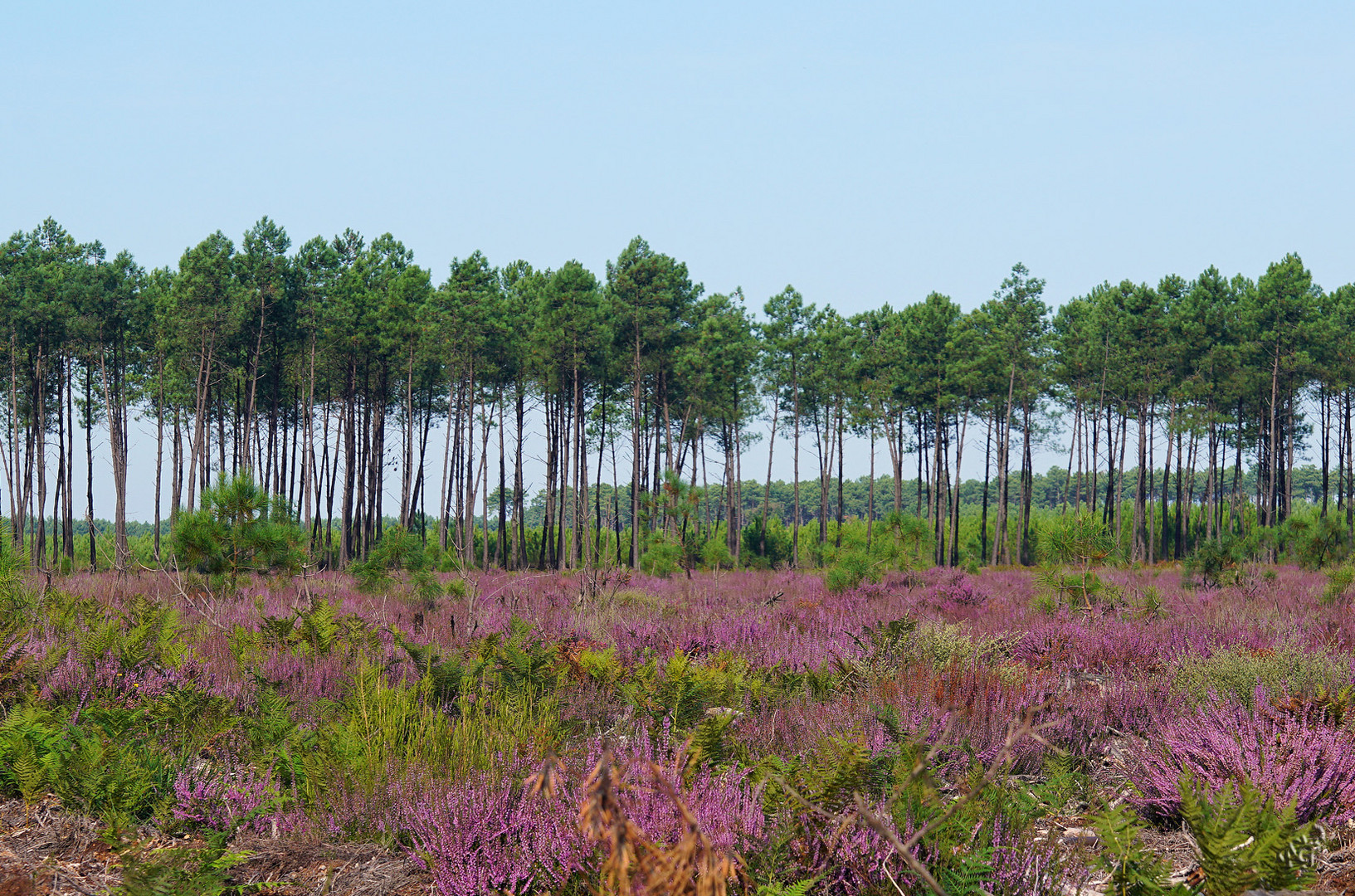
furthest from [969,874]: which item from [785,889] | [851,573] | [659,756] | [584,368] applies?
[584,368]

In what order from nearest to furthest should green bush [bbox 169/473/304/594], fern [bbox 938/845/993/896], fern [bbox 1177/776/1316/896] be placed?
fern [bbox 1177/776/1316/896] < fern [bbox 938/845/993/896] < green bush [bbox 169/473/304/594]

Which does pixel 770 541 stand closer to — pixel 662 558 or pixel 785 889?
pixel 662 558

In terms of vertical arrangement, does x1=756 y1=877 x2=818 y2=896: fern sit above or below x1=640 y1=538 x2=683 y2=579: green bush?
above

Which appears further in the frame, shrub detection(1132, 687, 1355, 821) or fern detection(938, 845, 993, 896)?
shrub detection(1132, 687, 1355, 821)

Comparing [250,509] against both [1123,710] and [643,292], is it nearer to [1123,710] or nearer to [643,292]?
[1123,710]

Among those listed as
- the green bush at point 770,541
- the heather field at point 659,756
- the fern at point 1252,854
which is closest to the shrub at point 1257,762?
Answer: the heather field at point 659,756

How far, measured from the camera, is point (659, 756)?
13.9ft

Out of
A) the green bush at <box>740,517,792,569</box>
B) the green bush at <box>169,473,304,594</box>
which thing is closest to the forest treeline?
the green bush at <box>740,517,792,569</box>

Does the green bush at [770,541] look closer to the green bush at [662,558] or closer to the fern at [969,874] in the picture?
the green bush at [662,558]

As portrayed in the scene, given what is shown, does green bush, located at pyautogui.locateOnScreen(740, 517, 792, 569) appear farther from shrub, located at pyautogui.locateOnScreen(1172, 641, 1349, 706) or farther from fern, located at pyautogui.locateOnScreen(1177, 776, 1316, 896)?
fern, located at pyautogui.locateOnScreen(1177, 776, 1316, 896)

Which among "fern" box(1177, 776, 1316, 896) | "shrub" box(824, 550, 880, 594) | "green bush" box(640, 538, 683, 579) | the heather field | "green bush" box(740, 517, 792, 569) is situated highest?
"fern" box(1177, 776, 1316, 896)

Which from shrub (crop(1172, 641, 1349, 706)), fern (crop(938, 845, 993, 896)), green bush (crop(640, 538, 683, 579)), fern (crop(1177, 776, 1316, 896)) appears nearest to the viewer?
fern (crop(1177, 776, 1316, 896))

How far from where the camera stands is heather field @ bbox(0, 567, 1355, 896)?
2.92m

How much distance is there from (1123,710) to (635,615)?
5.71 metres
